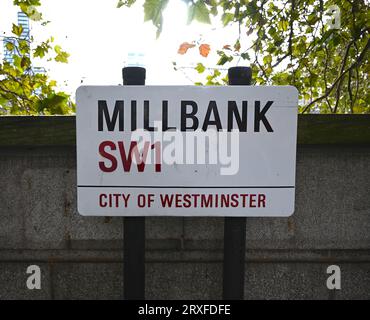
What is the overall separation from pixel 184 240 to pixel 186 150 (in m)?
0.61

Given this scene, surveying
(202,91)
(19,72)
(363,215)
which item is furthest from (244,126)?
(19,72)

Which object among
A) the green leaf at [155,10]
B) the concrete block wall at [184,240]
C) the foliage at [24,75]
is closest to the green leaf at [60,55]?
the foliage at [24,75]

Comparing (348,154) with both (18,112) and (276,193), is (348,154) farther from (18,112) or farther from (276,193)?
(18,112)

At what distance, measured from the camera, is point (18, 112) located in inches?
119

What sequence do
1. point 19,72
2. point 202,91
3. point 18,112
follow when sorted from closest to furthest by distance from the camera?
point 202,91
point 18,112
point 19,72

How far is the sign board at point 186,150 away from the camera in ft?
Result: 5.23

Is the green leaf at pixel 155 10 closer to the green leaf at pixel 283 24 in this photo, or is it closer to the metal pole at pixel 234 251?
the metal pole at pixel 234 251

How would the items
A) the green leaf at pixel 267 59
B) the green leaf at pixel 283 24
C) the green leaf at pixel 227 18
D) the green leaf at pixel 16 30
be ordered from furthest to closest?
the green leaf at pixel 267 59
the green leaf at pixel 283 24
the green leaf at pixel 16 30
the green leaf at pixel 227 18

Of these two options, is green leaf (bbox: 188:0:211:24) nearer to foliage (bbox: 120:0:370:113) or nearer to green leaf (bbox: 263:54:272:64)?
foliage (bbox: 120:0:370:113)

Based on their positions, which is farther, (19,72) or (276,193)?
(19,72)

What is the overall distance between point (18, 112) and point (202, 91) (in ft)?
7.29

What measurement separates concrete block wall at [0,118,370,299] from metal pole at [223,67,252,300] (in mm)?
211

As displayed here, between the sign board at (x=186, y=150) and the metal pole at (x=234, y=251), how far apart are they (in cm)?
6
